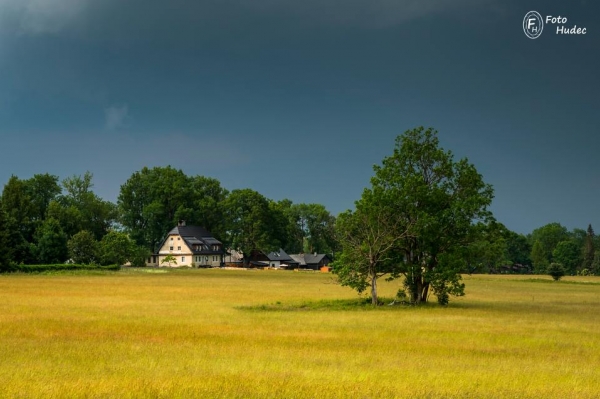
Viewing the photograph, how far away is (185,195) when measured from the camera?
156m

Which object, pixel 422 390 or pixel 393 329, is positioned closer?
pixel 422 390

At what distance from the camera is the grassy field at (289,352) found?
15.6m

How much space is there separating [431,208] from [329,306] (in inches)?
395

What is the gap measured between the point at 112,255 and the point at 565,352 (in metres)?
→ 100

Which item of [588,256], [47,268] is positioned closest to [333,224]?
[47,268]

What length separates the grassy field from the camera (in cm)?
1561

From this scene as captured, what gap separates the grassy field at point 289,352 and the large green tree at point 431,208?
476 cm

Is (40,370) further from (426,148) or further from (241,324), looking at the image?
(426,148)

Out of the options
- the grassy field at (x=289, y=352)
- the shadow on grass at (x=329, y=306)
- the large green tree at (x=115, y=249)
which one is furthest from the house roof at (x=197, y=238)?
the grassy field at (x=289, y=352)

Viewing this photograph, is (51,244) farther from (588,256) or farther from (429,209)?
(588,256)

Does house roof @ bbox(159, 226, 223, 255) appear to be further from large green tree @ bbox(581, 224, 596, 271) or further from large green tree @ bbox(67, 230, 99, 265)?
large green tree @ bbox(581, 224, 596, 271)

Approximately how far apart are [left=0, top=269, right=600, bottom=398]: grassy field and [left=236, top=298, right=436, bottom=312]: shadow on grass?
54 centimetres

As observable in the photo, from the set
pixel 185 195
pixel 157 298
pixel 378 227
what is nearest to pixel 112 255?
A: pixel 185 195

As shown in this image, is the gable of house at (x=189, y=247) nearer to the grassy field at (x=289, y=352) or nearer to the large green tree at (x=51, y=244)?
the large green tree at (x=51, y=244)
